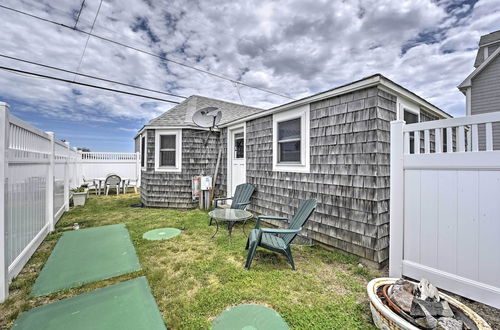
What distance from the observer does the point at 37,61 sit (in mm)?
6355

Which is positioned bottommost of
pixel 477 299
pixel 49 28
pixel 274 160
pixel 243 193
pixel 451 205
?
pixel 477 299

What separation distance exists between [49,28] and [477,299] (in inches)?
429

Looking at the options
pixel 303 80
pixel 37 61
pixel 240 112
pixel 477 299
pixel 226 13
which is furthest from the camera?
pixel 303 80

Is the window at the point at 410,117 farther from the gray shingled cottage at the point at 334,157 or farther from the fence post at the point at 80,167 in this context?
the fence post at the point at 80,167

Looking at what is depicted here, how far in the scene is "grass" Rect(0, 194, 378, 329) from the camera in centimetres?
185

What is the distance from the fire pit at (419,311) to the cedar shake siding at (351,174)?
1.20 metres

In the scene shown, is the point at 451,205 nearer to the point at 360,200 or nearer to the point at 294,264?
the point at 360,200

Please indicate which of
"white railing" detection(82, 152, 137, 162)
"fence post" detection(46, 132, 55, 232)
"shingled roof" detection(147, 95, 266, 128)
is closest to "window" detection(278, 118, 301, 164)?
"shingled roof" detection(147, 95, 266, 128)

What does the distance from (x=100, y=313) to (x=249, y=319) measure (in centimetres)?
147

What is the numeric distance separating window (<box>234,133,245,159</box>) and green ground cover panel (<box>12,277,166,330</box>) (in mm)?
4338

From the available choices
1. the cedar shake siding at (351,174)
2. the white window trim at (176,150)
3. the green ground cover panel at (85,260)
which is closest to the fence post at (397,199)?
the cedar shake siding at (351,174)

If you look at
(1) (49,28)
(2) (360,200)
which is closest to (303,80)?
(2) (360,200)

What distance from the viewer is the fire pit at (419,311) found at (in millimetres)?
1374

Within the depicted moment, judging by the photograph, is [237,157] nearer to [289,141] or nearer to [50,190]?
[289,141]
